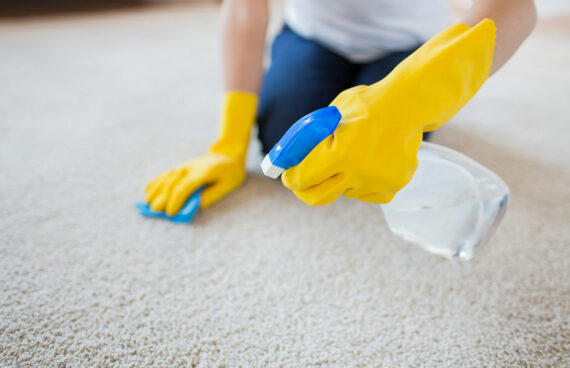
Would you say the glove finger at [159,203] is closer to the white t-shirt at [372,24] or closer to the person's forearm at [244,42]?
the person's forearm at [244,42]

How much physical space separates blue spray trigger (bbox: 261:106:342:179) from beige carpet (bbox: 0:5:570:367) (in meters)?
0.22

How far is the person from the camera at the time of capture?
419 millimetres

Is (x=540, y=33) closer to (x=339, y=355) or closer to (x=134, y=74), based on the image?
(x=134, y=74)

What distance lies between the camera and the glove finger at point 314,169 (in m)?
0.41

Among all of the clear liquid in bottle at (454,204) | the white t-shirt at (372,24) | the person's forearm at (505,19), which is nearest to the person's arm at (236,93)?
the white t-shirt at (372,24)

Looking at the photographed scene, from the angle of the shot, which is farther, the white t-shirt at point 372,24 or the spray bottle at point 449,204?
the white t-shirt at point 372,24

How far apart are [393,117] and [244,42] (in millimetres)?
448

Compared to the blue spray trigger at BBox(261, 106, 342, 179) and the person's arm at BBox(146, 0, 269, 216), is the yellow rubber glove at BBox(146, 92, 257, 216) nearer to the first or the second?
the person's arm at BBox(146, 0, 269, 216)

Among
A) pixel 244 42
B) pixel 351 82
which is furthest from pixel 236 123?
pixel 351 82

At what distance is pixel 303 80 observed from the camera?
837 millimetres

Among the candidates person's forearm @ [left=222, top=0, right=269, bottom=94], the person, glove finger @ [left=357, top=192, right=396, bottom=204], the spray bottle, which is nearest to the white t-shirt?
the person

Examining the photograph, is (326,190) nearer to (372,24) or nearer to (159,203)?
(159,203)

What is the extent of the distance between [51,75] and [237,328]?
3.84 feet

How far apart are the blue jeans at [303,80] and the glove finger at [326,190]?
370 millimetres
